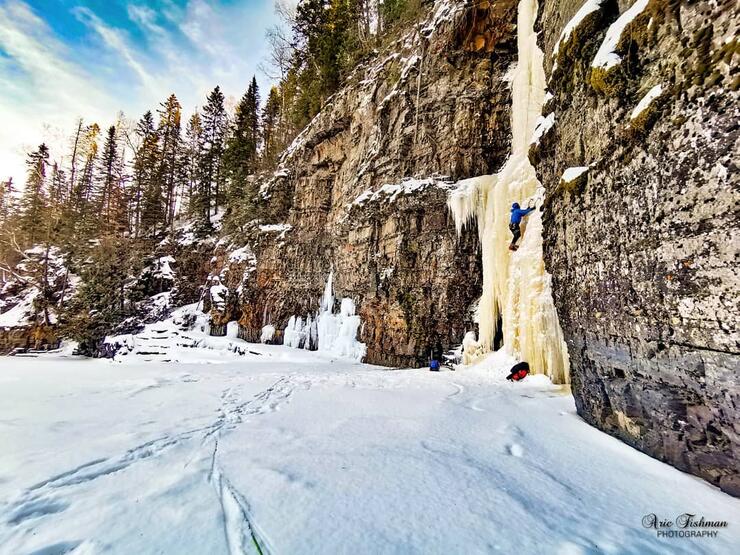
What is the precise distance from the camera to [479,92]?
9844 millimetres

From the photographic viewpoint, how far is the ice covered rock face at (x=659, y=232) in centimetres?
208

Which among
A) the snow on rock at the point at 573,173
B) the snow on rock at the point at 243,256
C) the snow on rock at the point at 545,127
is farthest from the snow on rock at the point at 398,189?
the snow on rock at the point at 243,256

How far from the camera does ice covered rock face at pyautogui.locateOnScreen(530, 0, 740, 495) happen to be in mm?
2084

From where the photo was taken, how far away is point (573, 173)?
3660 mm

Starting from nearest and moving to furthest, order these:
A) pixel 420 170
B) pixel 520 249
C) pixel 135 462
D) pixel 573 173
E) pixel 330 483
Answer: pixel 330 483, pixel 135 462, pixel 573 173, pixel 520 249, pixel 420 170

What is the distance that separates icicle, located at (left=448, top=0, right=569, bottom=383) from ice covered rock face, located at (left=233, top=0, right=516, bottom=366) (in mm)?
966

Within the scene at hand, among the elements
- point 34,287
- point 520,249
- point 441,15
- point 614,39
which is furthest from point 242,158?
point 614,39

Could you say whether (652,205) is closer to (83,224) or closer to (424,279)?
(424,279)

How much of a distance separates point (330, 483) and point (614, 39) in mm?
4440

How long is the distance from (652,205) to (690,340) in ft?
3.52

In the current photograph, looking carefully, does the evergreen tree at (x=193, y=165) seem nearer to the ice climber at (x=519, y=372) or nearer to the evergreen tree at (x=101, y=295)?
the evergreen tree at (x=101, y=295)

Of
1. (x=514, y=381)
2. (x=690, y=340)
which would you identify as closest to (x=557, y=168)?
(x=690, y=340)

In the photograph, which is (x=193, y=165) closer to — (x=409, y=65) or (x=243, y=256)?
(x=243, y=256)

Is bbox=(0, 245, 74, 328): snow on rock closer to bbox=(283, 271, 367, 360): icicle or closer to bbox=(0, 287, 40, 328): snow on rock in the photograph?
bbox=(0, 287, 40, 328): snow on rock
